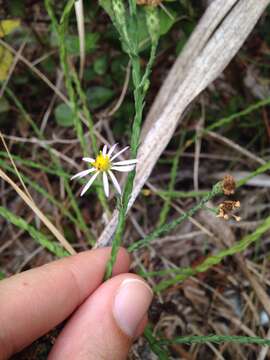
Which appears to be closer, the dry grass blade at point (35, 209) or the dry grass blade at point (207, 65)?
the dry grass blade at point (35, 209)

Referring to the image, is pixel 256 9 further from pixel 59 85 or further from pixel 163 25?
pixel 59 85

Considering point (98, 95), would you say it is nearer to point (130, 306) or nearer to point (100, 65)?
point (100, 65)

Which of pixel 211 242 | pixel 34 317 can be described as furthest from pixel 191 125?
pixel 34 317

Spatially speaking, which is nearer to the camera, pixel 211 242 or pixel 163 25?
pixel 163 25

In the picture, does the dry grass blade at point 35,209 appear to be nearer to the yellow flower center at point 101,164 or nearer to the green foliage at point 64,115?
the yellow flower center at point 101,164

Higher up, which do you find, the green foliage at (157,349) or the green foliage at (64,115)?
the green foliage at (64,115)

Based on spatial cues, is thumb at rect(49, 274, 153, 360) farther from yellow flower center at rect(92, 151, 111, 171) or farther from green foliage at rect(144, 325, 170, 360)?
yellow flower center at rect(92, 151, 111, 171)

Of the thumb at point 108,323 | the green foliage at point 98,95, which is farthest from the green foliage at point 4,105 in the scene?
the thumb at point 108,323
